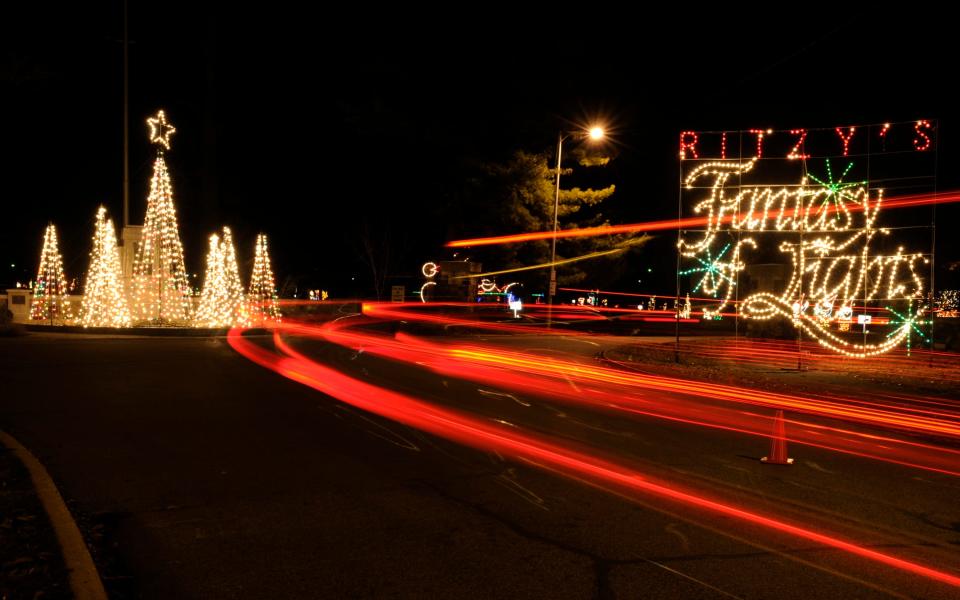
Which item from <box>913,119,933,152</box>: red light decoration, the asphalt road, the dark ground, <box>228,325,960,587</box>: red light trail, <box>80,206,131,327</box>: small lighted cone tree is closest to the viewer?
the dark ground

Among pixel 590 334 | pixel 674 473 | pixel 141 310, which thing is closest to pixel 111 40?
pixel 141 310

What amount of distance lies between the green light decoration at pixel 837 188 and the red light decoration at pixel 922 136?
57.6 inches

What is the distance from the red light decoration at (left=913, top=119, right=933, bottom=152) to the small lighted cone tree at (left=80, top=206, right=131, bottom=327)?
25.2m

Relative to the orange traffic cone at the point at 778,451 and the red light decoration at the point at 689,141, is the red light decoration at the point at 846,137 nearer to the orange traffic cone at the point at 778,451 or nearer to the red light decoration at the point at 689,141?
the red light decoration at the point at 689,141

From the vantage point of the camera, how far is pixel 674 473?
831 centimetres

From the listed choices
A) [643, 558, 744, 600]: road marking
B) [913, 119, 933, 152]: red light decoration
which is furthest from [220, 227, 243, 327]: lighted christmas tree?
[643, 558, 744, 600]: road marking

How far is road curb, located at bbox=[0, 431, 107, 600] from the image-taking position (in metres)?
4.66

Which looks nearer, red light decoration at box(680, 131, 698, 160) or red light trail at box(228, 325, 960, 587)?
red light trail at box(228, 325, 960, 587)

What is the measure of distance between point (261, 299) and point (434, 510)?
115 feet

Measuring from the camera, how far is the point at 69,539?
546 centimetres

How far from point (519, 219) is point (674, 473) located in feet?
97.3

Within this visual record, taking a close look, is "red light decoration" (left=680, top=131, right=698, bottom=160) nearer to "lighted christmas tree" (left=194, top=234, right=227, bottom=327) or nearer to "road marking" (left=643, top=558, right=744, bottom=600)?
"road marking" (left=643, top=558, right=744, bottom=600)

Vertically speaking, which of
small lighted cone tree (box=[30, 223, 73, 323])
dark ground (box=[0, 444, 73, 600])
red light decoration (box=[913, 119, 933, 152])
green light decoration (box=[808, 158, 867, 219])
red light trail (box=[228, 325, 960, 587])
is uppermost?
red light decoration (box=[913, 119, 933, 152])

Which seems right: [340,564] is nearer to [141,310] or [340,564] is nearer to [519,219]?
[141,310]
